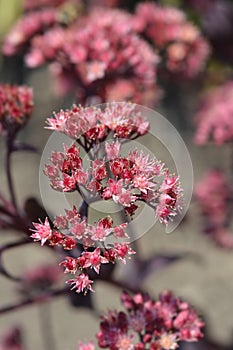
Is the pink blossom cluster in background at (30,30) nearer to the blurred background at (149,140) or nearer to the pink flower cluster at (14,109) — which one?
the blurred background at (149,140)

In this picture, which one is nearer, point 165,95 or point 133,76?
point 133,76

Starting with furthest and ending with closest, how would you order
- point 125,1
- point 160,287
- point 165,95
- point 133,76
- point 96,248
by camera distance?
1. point 165,95
2. point 125,1
3. point 160,287
4. point 133,76
5. point 96,248

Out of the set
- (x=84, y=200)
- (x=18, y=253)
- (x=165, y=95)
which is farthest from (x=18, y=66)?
(x=84, y=200)

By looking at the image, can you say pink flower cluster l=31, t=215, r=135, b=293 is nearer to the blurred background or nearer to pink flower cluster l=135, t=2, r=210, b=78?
the blurred background

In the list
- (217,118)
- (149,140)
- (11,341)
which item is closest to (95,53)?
(217,118)

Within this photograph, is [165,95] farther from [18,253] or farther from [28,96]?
[28,96]

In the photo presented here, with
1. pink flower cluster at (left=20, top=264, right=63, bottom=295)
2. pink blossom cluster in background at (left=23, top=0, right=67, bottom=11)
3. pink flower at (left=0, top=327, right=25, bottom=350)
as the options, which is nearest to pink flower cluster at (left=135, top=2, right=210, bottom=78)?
pink blossom cluster in background at (left=23, top=0, right=67, bottom=11)
